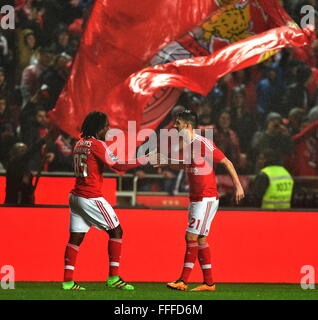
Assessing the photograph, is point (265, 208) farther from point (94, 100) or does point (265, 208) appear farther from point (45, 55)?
point (45, 55)

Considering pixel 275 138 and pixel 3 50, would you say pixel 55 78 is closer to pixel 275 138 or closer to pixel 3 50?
pixel 3 50

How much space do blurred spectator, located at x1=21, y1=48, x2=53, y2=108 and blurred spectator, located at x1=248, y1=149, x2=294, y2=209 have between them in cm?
529

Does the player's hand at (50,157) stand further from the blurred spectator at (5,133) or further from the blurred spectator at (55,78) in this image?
the blurred spectator at (55,78)

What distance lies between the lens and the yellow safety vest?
10664 millimetres

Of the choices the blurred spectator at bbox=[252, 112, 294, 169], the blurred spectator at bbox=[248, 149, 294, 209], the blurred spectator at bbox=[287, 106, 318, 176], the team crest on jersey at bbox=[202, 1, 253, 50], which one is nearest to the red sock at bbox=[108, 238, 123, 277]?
the blurred spectator at bbox=[248, 149, 294, 209]

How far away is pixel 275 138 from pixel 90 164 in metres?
4.98

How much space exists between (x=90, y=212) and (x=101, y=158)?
52 cm

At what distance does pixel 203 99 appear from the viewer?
1456cm

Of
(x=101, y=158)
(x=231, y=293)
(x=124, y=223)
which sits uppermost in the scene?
(x=101, y=158)

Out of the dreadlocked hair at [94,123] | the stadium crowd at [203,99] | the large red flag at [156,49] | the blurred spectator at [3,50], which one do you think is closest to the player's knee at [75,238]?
the dreadlocked hair at [94,123]

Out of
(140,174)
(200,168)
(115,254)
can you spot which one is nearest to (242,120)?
(140,174)

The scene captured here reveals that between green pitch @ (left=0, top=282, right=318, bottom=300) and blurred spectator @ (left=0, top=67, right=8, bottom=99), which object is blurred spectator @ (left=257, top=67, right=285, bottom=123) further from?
green pitch @ (left=0, top=282, right=318, bottom=300)

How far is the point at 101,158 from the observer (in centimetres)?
828
